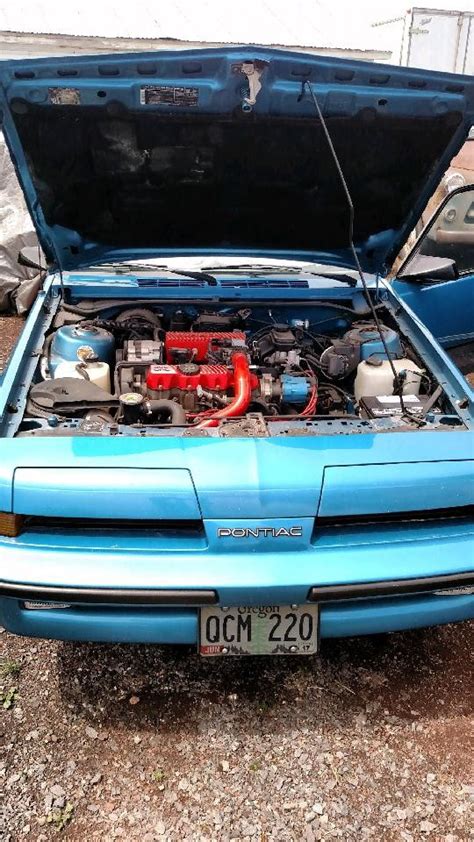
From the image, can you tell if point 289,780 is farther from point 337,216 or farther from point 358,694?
point 337,216

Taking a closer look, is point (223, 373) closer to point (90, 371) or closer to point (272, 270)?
point (90, 371)

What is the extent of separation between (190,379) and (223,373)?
0.49 feet

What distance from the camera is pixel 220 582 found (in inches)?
75.9

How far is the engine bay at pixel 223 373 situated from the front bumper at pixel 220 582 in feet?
1.45

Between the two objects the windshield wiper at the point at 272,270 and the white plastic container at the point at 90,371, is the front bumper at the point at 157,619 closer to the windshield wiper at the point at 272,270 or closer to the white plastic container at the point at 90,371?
the white plastic container at the point at 90,371

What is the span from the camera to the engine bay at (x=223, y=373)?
7.93 ft

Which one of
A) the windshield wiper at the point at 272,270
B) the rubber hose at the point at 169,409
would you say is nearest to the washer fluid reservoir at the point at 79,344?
the rubber hose at the point at 169,409

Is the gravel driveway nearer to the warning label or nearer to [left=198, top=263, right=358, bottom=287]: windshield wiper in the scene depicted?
[left=198, top=263, right=358, bottom=287]: windshield wiper

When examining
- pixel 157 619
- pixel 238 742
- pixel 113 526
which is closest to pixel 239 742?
pixel 238 742

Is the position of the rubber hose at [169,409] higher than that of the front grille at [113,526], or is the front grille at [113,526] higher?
the rubber hose at [169,409]

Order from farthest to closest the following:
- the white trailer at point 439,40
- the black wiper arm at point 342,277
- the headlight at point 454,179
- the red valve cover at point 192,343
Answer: the white trailer at point 439,40 < the headlight at point 454,179 < the black wiper arm at point 342,277 < the red valve cover at point 192,343

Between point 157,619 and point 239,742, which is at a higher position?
point 157,619

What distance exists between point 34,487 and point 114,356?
1221 millimetres

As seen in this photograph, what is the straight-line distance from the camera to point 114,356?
10.1ft
